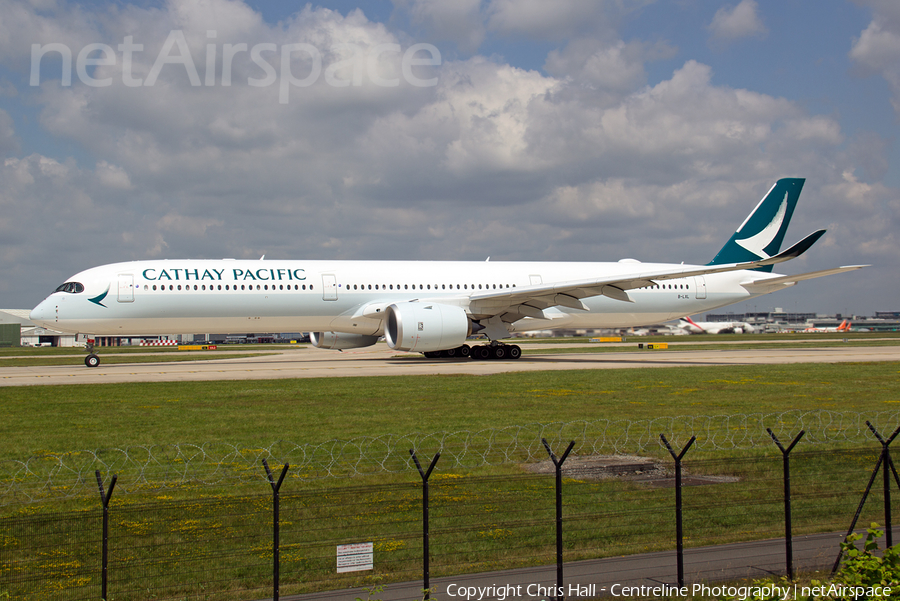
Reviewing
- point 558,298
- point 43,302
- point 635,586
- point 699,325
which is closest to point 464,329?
point 558,298

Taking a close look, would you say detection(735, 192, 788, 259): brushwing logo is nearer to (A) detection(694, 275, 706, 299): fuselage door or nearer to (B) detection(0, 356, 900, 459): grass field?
(A) detection(694, 275, 706, 299): fuselage door

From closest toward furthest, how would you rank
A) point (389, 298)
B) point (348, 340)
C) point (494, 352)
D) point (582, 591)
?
1. point (582, 591)
2. point (389, 298)
3. point (494, 352)
4. point (348, 340)

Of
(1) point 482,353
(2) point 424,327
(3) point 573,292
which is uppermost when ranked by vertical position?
(3) point 573,292

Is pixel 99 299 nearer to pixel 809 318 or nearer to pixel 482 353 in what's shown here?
pixel 482 353

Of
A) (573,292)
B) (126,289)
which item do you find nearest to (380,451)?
(573,292)

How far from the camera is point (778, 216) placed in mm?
40094

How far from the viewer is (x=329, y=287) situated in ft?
103

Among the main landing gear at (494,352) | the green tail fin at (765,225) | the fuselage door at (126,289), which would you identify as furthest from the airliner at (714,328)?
the fuselage door at (126,289)

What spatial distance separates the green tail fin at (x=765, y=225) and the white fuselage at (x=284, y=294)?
5952mm

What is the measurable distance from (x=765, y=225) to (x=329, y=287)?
25903 millimetres

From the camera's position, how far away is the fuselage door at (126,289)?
2864cm

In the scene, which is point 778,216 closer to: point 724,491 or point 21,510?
point 724,491

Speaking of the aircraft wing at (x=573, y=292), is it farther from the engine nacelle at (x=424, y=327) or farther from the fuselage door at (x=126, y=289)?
the fuselage door at (x=126, y=289)

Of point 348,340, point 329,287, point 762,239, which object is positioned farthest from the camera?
point 762,239
